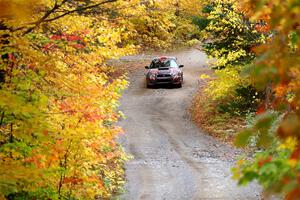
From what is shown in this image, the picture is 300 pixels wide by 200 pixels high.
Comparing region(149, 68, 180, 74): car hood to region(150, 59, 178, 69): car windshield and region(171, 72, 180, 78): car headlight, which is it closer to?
region(171, 72, 180, 78): car headlight

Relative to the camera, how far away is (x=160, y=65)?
27984 millimetres

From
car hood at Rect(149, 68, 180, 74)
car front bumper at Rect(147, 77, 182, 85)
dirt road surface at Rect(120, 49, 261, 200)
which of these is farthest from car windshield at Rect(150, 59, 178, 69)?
dirt road surface at Rect(120, 49, 261, 200)

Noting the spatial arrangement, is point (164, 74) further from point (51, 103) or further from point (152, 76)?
point (51, 103)

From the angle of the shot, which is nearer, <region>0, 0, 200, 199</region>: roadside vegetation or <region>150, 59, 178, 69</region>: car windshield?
<region>0, 0, 200, 199</region>: roadside vegetation

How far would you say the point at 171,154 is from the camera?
17.0 meters

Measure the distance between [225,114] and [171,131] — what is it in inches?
99.3

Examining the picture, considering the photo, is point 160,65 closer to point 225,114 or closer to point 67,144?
point 225,114

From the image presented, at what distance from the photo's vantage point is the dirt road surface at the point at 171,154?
43.6 feet

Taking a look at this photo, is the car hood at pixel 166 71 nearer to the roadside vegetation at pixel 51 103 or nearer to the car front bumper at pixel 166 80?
the car front bumper at pixel 166 80

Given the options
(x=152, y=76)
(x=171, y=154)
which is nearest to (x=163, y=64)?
(x=152, y=76)

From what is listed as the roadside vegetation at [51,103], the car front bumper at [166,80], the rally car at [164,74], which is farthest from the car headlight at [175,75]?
the roadside vegetation at [51,103]

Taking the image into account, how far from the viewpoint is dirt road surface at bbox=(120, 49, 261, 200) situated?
13.3 meters

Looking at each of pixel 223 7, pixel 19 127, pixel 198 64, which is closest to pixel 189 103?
pixel 223 7

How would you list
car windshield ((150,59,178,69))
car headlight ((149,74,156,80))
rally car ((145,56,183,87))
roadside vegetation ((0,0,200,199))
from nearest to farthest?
roadside vegetation ((0,0,200,199)) < rally car ((145,56,183,87)) < car headlight ((149,74,156,80)) < car windshield ((150,59,178,69))
